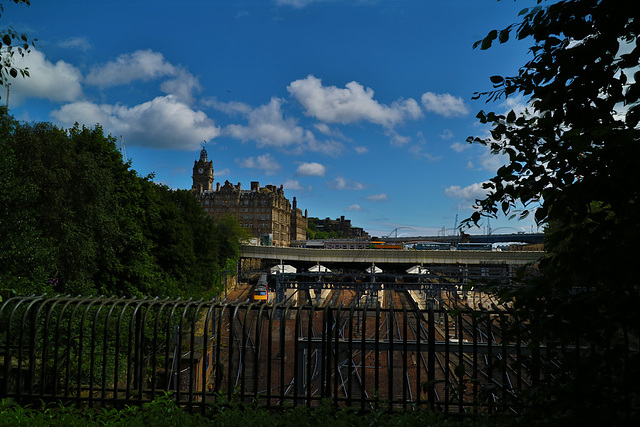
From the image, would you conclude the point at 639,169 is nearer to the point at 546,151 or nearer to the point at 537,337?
the point at 546,151

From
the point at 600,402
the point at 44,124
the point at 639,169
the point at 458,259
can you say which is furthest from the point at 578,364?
the point at 458,259

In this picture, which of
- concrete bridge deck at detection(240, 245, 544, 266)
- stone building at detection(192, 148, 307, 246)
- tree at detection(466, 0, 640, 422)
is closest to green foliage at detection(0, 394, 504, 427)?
tree at detection(466, 0, 640, 422)

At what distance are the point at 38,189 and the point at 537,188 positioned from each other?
72.7ft

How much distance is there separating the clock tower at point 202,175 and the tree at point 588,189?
167m

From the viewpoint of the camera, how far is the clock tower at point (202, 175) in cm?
16462

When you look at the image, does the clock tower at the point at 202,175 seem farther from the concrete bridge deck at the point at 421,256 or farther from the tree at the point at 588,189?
the tree at the point at 588,189

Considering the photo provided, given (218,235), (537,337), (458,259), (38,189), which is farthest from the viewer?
(458,259)

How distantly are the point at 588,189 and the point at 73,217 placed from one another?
23.0m

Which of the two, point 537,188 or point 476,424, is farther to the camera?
point 476,424

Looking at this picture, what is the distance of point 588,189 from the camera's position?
2.58 meters

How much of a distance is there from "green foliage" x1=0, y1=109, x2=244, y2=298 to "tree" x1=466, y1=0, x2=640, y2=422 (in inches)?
553

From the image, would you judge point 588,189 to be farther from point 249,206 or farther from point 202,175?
point 202,175

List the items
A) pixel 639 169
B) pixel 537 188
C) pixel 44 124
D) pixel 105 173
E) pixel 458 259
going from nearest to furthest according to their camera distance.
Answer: pixel 639 169 → pixel 537 188 → pixel 105 173 → pixel 44 124 → pixel 458 259

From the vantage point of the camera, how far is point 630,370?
8.31ft
